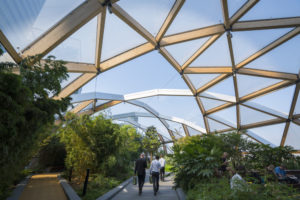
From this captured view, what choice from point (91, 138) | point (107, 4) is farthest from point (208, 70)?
point (91, 138)

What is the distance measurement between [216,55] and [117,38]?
5519 millimetres

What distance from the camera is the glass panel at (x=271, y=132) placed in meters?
14.5

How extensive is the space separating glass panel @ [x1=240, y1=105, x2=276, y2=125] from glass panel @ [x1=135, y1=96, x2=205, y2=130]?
3.63 meters

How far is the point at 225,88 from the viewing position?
13414 millimetres

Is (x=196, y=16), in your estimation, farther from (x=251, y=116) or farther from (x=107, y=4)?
(x=251, y=116)

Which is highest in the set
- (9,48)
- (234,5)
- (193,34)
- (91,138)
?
(234,5)

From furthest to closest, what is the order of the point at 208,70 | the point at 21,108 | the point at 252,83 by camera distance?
1. the point at 252,83
2. the point at 208,70
3. the point at 21,108

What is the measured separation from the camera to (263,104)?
13.7m

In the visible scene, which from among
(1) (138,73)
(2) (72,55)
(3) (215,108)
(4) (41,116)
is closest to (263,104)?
(3) (215,108)

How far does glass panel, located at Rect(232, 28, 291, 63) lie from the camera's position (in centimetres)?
859

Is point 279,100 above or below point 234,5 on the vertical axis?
below

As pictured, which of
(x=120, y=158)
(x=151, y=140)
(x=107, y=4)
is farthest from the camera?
(x=151, y=140)

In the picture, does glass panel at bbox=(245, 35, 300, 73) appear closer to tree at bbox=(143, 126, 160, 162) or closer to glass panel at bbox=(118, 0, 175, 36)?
glass panel at bbox=(118, 0, 175, 36)

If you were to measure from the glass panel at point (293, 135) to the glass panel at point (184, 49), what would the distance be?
9.35 meters
